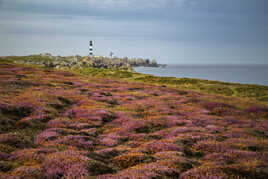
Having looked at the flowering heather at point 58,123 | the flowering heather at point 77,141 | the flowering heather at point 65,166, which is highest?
the flowering heather at point 65,166

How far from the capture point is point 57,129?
51.7ft

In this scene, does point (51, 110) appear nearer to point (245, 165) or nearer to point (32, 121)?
point (32, 121)

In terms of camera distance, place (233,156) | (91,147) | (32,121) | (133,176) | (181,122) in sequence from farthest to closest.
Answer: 1. (181,122)
2. (32,121)
3. (91,147)
4. (233,156)
5. (133,176)

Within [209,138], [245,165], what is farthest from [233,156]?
[209,138]

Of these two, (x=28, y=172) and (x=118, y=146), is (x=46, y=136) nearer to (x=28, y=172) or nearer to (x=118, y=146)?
(x=118, y=146)

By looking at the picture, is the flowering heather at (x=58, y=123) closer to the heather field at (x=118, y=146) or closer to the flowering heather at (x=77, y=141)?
the heather field at (x=118, y=146)

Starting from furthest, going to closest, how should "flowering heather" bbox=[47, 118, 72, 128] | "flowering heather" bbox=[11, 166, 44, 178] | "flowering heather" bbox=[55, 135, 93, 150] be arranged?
"flowering heather" bbox=[47, 118, 72, 128], "flowering heather" bbox=[55, 135, 93, 150], "flowering heather" bbox=[11, 166, 44, 178]

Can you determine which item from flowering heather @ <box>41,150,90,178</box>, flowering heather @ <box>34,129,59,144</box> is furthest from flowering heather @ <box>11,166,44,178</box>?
flowering heather @ <box>34,129,59,144</box>

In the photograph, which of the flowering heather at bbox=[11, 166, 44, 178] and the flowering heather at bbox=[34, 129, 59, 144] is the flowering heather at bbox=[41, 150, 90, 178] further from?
the flowering heather at bbox=[34, 129, 59, 144]

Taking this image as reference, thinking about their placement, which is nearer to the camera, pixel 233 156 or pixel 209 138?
pixel 233 156

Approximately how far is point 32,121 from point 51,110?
4.02 metres

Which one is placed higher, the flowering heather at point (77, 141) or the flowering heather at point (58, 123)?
the flowering heather at point (58, 123)

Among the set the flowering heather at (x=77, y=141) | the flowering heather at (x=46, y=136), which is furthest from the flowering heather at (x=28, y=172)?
the flowering heather at (x=46, y=136)

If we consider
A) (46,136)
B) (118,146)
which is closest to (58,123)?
(46,136)
